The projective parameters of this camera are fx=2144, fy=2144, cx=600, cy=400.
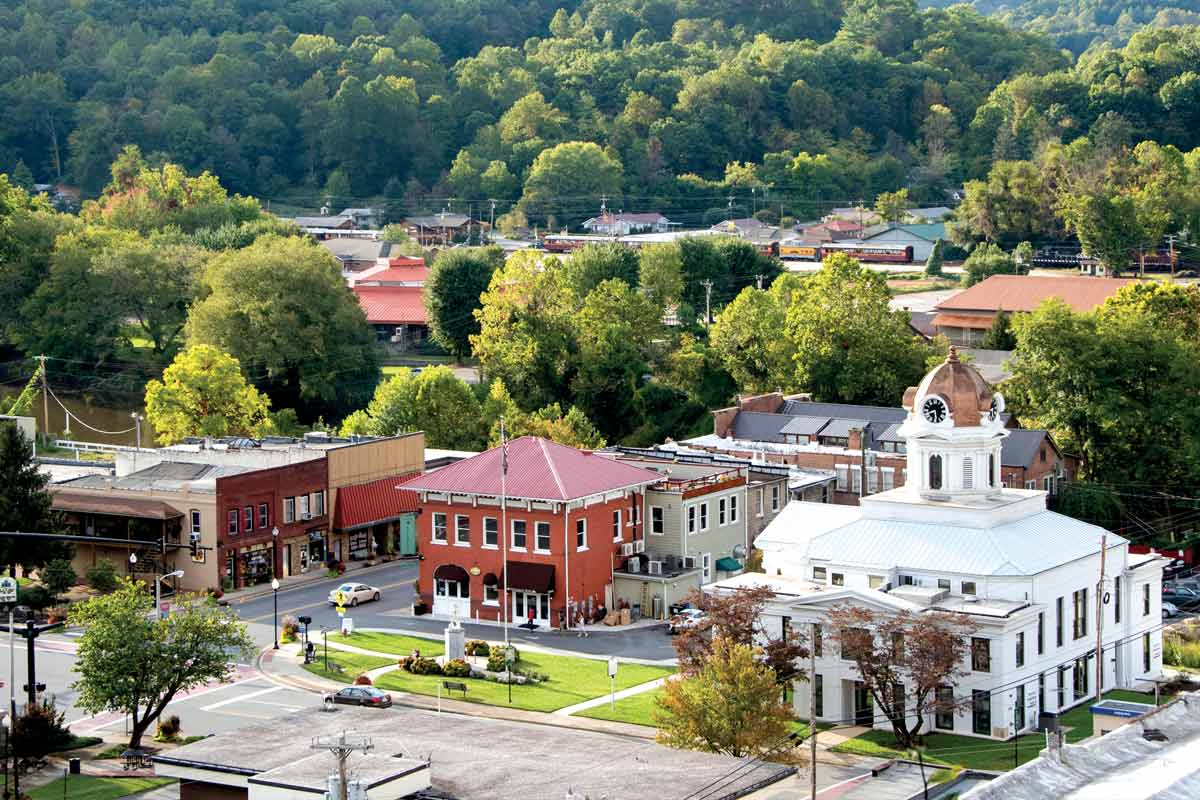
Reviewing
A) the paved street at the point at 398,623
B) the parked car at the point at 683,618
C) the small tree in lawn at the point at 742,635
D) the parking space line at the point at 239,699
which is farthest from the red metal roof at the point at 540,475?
the parking space line at the point at 239,699

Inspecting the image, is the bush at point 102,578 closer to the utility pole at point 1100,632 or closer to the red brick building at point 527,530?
the red brick building at point 527,530

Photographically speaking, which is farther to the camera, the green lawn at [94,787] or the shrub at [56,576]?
the shrub at [56,576]

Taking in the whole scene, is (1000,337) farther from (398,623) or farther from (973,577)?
(973,577)

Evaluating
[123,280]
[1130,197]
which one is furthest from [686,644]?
[1130,197]

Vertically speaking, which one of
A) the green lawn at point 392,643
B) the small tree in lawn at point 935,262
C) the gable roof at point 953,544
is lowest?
the green lawn at point 392,643

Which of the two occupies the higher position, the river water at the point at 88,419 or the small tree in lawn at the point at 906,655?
the river water at the point at 88,419

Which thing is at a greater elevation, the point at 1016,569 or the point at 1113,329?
the point at 1113,329

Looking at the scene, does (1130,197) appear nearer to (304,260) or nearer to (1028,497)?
(304,260)

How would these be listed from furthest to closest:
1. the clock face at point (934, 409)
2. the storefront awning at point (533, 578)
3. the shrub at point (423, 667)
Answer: the storefront awning at point (533, 578)
the shrub at point (423, 667)
the clock face at point (934, 409)
